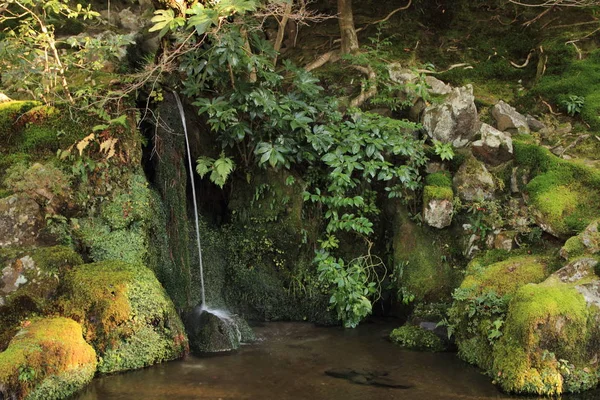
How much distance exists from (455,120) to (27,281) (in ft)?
21.2

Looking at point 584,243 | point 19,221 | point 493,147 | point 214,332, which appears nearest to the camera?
point 584,243

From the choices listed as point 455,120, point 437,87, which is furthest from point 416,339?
point 437,87

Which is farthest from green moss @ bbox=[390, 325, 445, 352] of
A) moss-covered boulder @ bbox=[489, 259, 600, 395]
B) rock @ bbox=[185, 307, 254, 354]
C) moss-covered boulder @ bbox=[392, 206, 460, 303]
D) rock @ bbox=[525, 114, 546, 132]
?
rock @ bbox=[525, 114, 546, 132]

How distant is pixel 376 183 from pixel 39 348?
5.54 m

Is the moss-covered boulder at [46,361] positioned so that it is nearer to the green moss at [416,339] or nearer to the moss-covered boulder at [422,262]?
the green moss at [416,339]

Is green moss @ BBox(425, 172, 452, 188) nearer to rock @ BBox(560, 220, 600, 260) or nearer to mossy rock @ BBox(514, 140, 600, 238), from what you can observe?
mossy rock @ BBox(514, 140, 600, 238)

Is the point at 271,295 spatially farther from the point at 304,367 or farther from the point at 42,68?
the point at 42,68

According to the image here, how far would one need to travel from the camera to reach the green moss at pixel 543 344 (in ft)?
20.1

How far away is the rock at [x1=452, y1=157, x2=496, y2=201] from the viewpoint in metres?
8.77

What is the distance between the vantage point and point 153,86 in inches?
323

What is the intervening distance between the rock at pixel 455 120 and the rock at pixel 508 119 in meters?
0.51

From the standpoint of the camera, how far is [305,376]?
6797 millimetres

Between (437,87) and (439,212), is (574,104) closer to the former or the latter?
(437,87)

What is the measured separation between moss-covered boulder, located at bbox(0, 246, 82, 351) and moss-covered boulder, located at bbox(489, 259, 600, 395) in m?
5.15
